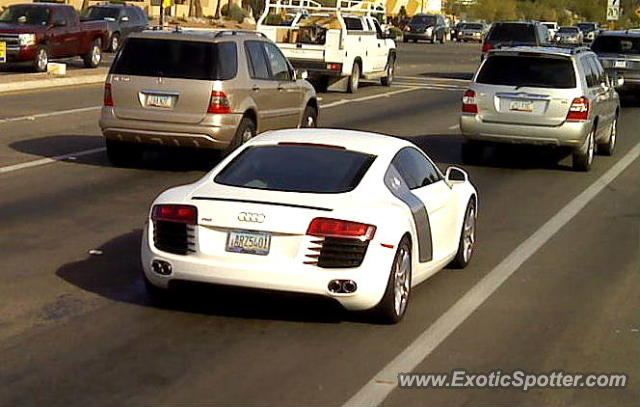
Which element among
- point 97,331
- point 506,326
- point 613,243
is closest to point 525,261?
point 613,243

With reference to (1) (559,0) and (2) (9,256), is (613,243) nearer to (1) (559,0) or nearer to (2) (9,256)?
(2) (9,256)

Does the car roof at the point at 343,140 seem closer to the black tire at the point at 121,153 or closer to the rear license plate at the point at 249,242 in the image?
the rear license plate at the point at 249,242

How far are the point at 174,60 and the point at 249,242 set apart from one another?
8.11 metres

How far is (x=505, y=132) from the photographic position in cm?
1839

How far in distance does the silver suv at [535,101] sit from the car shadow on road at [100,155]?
3.87 metres

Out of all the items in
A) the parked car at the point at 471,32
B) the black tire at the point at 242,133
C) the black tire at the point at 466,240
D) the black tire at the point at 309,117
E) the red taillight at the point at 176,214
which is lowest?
the parked car at the point at 471,32

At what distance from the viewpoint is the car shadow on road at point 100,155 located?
17.6 meters

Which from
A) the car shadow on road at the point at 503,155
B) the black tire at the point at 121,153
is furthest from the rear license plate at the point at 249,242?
the car shadow on road at the point at 503,155

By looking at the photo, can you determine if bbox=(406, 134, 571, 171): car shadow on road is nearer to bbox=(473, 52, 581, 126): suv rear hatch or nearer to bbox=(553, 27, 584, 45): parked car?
bbox=(473, 52, 581, 126): suv rear hatch

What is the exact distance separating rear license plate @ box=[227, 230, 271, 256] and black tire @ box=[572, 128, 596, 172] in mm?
10465

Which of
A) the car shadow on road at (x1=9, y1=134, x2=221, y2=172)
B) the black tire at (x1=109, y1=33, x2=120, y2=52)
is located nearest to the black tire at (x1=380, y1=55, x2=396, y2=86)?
the black tire at (x1=109, y1=33, x2=120, y2=52)

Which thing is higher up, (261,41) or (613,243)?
(261,41)

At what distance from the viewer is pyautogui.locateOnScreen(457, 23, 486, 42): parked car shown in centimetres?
9006

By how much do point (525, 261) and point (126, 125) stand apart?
6660 mm
